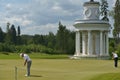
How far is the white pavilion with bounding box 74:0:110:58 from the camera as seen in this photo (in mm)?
87625

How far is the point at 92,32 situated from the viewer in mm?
89500

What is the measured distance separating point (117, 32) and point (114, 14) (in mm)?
5087

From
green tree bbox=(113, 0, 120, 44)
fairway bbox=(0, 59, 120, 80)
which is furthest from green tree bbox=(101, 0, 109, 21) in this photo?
fairway bbox=(0, 59, 120, 80)

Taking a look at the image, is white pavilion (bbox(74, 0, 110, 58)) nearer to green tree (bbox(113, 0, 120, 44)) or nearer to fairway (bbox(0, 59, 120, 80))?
green tree (bbox(113, 0, 120, 44))

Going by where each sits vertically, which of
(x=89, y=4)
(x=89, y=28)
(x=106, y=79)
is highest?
(x=89, y=4)

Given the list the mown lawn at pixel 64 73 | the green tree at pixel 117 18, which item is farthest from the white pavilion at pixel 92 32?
the mown lawn at pixel 64 73

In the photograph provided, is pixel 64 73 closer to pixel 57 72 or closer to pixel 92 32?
pixel 57 72

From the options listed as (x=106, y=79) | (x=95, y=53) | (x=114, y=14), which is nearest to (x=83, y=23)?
(x=95, y=53)

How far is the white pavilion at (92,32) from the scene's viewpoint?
8762 cm

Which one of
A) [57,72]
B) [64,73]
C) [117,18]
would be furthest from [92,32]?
[64,73]

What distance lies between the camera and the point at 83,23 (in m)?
87.5

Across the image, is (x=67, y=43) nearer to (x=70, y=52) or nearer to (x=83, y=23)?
(x=70, y=52)

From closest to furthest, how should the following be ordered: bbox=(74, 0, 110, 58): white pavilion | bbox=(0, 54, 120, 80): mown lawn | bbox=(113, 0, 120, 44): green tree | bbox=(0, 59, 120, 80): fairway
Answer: bbox=(0, 54, 120, 80): mown lawn < bbox=(0, 59, 120, 80): fairway < bbox=(74, 0, 110, 58): white pavilion < bbox=(113, 0, 120, 44): green tree

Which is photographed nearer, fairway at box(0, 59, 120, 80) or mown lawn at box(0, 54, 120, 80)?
mown lawn at box(0, 54, 120, 80)
